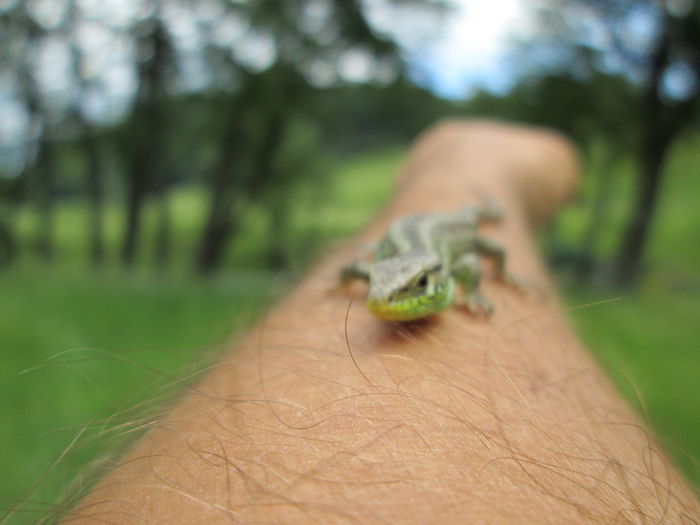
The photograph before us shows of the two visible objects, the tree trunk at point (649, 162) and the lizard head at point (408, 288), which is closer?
the lizard head at point (408, 288)

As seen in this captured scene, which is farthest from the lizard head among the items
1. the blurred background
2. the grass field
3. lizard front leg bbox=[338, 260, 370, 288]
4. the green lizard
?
the blurred background

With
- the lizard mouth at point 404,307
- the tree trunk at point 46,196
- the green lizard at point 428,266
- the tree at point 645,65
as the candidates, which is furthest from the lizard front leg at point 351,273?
the tree trunk at point 46,196

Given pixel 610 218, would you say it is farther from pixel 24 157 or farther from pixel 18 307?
pixel 24 157

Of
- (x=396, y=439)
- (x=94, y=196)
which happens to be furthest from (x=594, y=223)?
(x=396, y=439)

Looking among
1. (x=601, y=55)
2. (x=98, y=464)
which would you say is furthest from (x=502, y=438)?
(x=601, y=55)

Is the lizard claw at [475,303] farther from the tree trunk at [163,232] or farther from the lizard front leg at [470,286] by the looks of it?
the tree trunk at [163,232]

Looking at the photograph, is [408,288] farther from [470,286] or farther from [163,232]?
→ [163,232]

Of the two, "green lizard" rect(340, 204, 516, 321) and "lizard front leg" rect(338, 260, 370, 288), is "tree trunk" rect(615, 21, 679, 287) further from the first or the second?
"lizard front leg" rect(338, 260, 370, 288)
